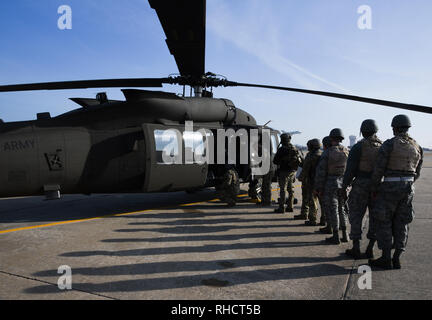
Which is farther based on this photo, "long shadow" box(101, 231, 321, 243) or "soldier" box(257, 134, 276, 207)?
"soldier" box(257, 134, 276, 207)

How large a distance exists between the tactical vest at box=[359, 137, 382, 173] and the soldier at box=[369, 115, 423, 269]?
1.27 feet

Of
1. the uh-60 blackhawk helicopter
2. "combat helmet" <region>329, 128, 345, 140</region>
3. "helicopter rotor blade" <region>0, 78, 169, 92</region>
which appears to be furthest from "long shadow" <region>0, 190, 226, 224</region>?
"combat helmet" <region>329, 128, 345, 140</region>

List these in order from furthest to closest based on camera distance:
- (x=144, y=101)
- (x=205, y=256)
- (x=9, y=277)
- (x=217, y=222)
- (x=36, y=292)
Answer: (x=144, y=101)
(x=217, y=222)
(x=205, y=256)
(x=9, y=277)
(x=36, y=292)

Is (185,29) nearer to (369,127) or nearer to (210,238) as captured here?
(369,127)

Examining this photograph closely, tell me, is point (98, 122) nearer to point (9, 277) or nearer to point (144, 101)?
point (144, 101)

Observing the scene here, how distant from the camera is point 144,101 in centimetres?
713

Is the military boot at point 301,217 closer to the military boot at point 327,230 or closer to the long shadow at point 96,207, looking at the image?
the military boot at point 327,230

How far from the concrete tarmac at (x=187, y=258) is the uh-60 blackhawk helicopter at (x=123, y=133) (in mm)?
861

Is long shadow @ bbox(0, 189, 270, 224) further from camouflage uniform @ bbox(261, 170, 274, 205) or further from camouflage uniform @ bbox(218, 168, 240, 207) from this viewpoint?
camouflage uniform @ bbox(261, 170, 274, 205)

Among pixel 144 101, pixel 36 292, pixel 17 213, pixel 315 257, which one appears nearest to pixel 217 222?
pixel 315 257

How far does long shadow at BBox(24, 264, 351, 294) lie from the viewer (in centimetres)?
334

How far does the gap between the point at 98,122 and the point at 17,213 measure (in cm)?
313

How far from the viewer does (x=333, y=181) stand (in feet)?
17.3

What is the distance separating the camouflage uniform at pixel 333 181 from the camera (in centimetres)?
521
